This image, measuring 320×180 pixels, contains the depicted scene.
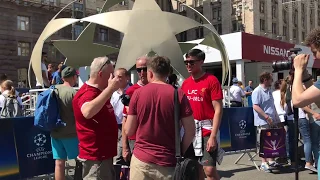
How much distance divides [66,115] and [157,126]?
6.94 feet

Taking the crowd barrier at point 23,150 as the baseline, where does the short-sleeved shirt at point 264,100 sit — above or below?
above

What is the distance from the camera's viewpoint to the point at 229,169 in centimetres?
738

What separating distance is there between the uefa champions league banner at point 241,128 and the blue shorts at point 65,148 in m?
3.74

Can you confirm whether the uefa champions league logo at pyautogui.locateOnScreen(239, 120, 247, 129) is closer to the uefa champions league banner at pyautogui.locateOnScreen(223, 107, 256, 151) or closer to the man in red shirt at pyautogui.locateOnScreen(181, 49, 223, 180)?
the uefa champions league banner at pyautogui.locateOnScreen(223, 107, 256, 151)

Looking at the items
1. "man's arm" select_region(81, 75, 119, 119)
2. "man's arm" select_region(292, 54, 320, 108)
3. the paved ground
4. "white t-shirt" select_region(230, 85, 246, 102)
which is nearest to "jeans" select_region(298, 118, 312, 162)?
the paved ground

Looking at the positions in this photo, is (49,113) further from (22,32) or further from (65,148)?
(22,32)

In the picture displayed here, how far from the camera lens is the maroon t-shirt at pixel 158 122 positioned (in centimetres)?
310

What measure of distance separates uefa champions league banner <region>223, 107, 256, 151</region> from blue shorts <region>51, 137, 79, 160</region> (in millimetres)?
3743

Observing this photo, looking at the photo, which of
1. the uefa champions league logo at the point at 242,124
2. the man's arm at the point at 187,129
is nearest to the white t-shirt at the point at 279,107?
the uefa champions league logo at the point at 242,124

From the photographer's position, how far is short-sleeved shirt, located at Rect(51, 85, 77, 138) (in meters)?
4.80

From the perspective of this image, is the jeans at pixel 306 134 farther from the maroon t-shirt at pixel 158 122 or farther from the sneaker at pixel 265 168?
the maroon t-shirt at pixel 158 122

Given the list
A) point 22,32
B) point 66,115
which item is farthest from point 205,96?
point 22,32

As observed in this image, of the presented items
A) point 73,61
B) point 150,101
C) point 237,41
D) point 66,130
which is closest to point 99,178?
point 150,101

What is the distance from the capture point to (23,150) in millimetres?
5520
